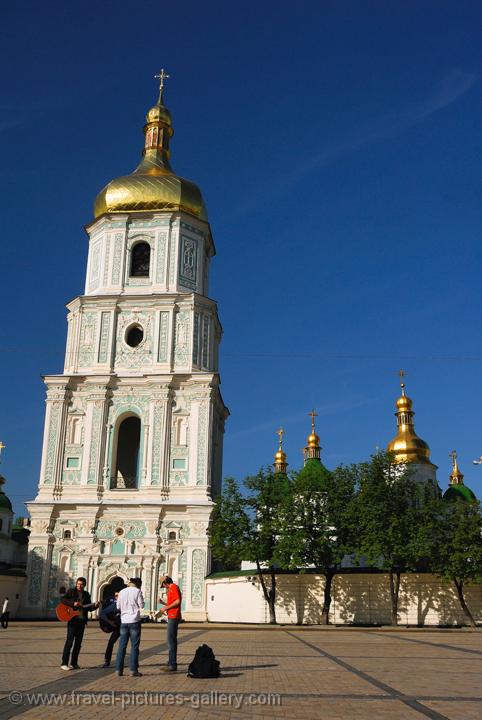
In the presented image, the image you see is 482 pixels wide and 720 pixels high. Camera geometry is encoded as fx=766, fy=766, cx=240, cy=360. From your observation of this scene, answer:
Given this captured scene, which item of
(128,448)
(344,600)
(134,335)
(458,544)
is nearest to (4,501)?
(128,448)

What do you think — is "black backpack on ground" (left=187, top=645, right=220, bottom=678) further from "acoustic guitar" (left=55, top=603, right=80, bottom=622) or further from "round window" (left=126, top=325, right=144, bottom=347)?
"round window" (left=126, top=325, right=144, bottom=347)

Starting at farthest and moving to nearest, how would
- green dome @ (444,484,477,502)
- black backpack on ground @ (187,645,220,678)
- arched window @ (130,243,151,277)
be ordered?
green dome @ (444,484,477,502) < arched window @ (130,243,151,277) < black backpack on ground @ (187,645,220,678)

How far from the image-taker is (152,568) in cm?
3734

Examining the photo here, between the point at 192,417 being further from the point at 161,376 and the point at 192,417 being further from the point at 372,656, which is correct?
the point at 372,656

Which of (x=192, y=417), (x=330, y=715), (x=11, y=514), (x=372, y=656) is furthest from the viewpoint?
(x=11, y=514)

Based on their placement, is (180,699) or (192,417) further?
(192,417)

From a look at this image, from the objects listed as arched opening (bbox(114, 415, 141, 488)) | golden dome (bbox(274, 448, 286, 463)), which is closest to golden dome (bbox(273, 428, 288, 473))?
golden dome (bbox(274, 448, 286, 463))

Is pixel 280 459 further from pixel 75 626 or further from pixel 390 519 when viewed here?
pixel 75 626

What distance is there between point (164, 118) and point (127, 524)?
27965mm

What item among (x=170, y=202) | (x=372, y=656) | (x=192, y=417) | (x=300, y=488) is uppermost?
(x=170, y=202)

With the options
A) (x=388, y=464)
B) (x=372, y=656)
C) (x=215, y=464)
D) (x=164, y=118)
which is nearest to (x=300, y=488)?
(x=388, y=464)

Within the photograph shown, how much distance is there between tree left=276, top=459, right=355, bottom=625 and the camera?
35219 mm

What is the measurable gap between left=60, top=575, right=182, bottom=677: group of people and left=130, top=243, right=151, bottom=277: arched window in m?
32.7

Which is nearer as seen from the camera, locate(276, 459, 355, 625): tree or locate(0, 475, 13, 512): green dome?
locate(276, 459, 355, 625): tree
